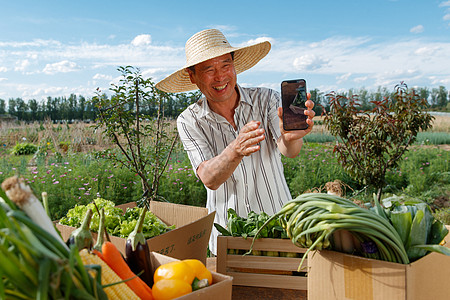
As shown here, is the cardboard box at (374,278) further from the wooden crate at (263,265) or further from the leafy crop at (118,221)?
the leafy crop at (118,221)

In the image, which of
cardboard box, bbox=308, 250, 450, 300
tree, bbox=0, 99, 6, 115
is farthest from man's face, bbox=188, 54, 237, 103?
tree, bbox=0, 99, 6, 115

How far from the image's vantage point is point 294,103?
1915mm

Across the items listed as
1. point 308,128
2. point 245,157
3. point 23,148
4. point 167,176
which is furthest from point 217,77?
point 23,148

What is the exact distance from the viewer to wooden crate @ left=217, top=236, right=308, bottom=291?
1611 millimetres

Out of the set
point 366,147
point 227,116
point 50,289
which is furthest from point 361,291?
point 366,147

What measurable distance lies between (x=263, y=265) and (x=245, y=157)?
1025mm

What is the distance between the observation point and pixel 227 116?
8.71 ft

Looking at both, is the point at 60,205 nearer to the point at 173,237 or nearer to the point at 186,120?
the point at 186,120

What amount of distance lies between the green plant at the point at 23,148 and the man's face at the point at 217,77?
36.0ft

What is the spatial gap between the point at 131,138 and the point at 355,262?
4313 millimetres

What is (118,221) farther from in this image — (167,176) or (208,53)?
(167,176)

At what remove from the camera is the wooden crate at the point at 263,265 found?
1611 mm

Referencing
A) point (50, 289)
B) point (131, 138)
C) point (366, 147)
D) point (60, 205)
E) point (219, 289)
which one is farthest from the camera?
point (366, 147)

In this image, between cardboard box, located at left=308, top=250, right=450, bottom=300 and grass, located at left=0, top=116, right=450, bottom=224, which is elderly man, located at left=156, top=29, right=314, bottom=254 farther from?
grass, located at left=0, top=116, right=450, bottom=224
